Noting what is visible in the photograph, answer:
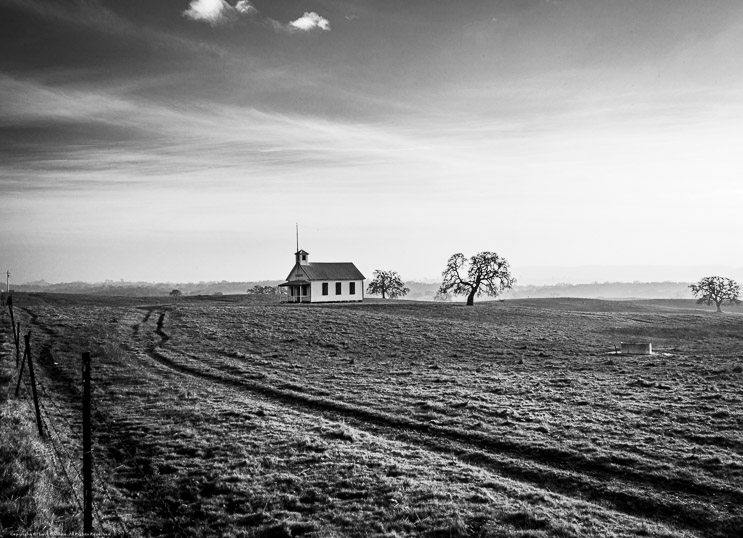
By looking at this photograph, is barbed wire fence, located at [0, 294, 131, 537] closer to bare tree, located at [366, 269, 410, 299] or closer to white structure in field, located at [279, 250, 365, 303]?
white structure in field, located at [279, 250, 365, 303]

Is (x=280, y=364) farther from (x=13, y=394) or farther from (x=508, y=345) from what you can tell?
(x=508, y=345)

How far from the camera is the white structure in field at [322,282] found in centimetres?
6844

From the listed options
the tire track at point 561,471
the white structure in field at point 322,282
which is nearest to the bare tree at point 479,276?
the white structure in field at point 322,282

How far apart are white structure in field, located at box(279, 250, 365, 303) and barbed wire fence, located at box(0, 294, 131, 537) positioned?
159ft

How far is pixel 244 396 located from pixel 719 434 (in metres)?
17.7

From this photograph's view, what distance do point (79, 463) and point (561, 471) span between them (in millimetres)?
12743

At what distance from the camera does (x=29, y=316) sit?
140ft

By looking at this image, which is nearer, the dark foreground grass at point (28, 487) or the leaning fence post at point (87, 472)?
the leaning fence post at point (87, 472)

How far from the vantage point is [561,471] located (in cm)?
1256

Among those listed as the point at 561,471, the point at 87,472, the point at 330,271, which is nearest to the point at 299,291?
the point at 330,271

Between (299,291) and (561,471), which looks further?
(299,291)

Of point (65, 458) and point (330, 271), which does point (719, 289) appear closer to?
point (330, 271)

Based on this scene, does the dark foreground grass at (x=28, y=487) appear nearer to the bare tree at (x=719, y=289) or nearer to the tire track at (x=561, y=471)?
the tire track at (x=561, y=471)

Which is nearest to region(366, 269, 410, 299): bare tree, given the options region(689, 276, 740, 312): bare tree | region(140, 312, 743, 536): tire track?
region(689, 276, 740, 312): bare tree
